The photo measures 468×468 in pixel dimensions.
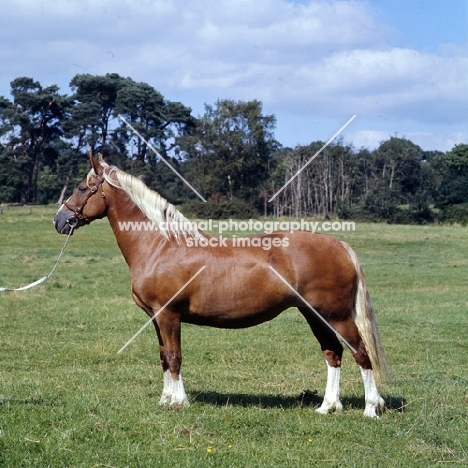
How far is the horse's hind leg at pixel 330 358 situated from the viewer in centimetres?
701

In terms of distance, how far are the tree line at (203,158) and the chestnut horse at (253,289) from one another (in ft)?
111

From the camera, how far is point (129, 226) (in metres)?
7.44

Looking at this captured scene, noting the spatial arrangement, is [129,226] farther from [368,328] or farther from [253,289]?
[368,328]

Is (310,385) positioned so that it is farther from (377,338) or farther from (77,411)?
(77,411)

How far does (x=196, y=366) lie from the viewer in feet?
31.8

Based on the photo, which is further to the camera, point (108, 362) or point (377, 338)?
point (108, 362)

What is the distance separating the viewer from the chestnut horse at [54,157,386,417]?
22.7 feet

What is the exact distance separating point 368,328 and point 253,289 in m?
1.31

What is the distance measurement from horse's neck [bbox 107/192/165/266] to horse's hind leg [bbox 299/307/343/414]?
6.19 feet

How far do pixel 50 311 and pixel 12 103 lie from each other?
120 feet

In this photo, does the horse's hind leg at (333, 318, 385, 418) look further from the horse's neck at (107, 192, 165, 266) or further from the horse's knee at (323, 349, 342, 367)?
the horse's neck at (107, 192, 165, 266)

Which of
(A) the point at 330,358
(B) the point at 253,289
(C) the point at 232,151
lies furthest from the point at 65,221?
(C) the point at 232,151

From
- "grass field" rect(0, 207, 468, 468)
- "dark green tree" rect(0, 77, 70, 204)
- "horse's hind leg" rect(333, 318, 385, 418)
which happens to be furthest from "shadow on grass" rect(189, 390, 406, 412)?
"dark green tree" rect(0, 77, 70, 204)

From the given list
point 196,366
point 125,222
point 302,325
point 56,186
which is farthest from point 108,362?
point 56,186
